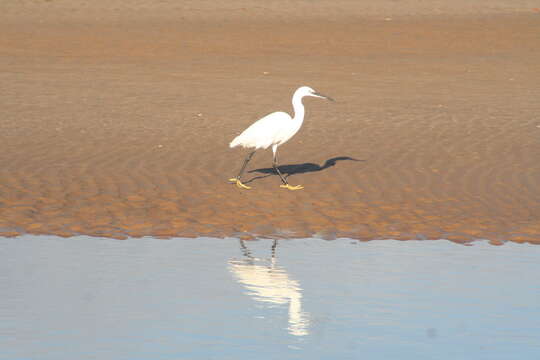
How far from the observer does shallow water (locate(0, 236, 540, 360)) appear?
20.1 ft

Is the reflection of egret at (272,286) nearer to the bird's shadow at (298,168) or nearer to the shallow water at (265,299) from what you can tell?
the shallow water at (265,299)

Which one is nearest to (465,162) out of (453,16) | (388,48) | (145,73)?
(145,73)

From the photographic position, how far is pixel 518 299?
7281 millimetres

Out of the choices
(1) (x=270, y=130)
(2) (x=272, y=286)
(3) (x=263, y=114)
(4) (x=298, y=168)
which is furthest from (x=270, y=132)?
(3) (x=263, y=114)

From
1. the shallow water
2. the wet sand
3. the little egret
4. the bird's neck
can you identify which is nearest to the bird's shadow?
the wet sand

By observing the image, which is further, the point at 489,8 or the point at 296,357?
the point at 489,8

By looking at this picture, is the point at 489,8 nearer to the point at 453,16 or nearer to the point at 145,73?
the point at 453,16

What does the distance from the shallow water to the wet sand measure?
0.71 metres

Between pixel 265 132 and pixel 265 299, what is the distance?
4.58 meters

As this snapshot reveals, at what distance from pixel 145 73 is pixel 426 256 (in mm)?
13037

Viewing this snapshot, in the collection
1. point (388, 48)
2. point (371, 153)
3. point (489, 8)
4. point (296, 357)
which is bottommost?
point (296, 357)

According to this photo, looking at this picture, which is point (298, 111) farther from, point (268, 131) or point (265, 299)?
point (265, 299)

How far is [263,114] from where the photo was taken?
16.7m

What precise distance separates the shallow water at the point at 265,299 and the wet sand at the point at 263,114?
711mm
